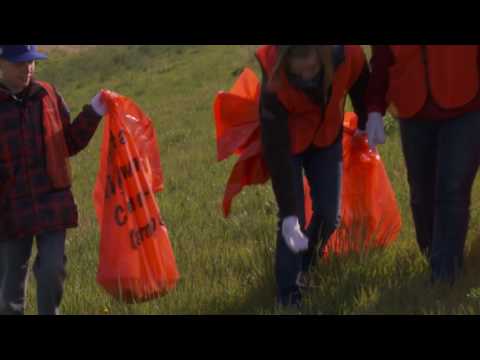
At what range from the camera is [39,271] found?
12.2 feet

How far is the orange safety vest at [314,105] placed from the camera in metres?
3.55

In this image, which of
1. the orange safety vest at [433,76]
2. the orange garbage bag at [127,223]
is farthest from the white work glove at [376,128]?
the orange garbage bag at [127,223]

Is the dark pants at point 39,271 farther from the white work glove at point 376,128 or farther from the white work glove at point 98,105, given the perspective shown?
the white work glove at point 376,128

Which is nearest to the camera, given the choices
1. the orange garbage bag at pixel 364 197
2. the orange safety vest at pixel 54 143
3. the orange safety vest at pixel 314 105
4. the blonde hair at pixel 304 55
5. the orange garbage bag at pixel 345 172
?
the blonde hair at pixel 304 55

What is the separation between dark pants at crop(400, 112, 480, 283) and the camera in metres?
3.62

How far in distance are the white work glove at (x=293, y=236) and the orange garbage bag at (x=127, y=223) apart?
68 cm

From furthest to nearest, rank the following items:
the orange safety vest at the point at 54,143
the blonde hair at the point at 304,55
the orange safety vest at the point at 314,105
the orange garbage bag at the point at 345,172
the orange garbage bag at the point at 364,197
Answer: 1. the orange garbage bag at the point at 364,197
2. the orange garbage bag at the point at 345,172
3. the orange safety vest at the point at 54,143
4. the orange safety vest at the point at 314,105
5. the blonde hair at the point at 304,55

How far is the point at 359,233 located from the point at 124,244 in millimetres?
1228

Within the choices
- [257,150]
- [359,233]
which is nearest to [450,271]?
[359,233]

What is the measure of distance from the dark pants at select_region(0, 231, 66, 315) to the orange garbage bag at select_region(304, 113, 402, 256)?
131 cm

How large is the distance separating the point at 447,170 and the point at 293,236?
757 mm

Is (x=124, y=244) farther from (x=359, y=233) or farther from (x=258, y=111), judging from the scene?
(x=359, y=233)

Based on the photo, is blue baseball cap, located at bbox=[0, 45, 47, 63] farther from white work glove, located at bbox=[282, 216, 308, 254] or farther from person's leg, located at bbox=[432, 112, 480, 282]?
person's leg, located at bbox=[432, 112, 480, 282]

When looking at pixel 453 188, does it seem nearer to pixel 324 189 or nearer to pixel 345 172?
pixel 324 189
